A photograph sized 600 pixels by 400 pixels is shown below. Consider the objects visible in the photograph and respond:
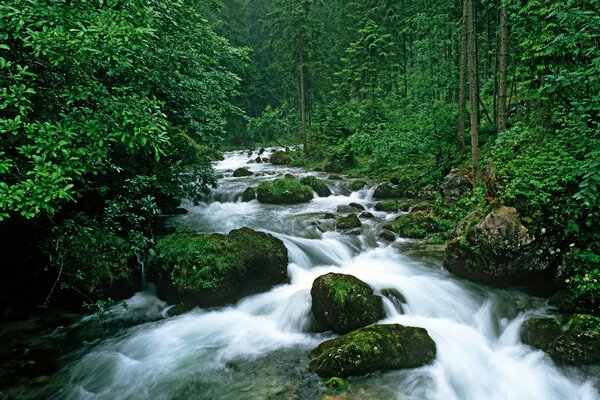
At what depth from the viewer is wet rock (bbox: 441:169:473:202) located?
14727 mm

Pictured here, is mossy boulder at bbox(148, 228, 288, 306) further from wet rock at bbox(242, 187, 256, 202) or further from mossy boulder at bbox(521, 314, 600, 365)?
wet rock at bbox(242, 187, 256, 202)

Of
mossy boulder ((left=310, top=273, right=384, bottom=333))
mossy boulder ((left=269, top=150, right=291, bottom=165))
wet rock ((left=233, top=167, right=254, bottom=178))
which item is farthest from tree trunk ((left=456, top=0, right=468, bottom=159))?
mossy boulder ((left=269, top=150, right=291, bottom=165))

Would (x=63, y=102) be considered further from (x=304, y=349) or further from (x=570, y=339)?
(x=570, y=339)

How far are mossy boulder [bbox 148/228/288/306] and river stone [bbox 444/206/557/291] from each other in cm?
487

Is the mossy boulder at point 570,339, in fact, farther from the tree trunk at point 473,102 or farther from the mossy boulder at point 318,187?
the mossy boulder at point 318,187

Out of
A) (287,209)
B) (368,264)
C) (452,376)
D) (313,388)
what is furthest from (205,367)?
(287,209)

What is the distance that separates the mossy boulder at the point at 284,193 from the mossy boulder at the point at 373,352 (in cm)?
1181

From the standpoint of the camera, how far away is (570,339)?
6.22 metres

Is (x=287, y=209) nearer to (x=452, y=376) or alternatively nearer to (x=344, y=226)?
(x=344, y=226)

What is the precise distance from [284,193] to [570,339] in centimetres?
1344

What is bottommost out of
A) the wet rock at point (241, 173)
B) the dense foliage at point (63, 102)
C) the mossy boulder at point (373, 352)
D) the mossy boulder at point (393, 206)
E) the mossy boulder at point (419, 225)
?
the mossy boulder at point (373, 352)

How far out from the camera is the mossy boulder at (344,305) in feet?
24.4

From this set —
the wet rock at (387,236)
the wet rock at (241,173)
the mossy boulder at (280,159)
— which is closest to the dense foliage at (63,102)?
the wet rock at (387,236)

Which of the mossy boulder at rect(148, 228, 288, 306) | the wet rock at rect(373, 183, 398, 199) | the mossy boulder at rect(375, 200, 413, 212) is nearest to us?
the mossy boulder at rect(148, 228, 288, 306)
